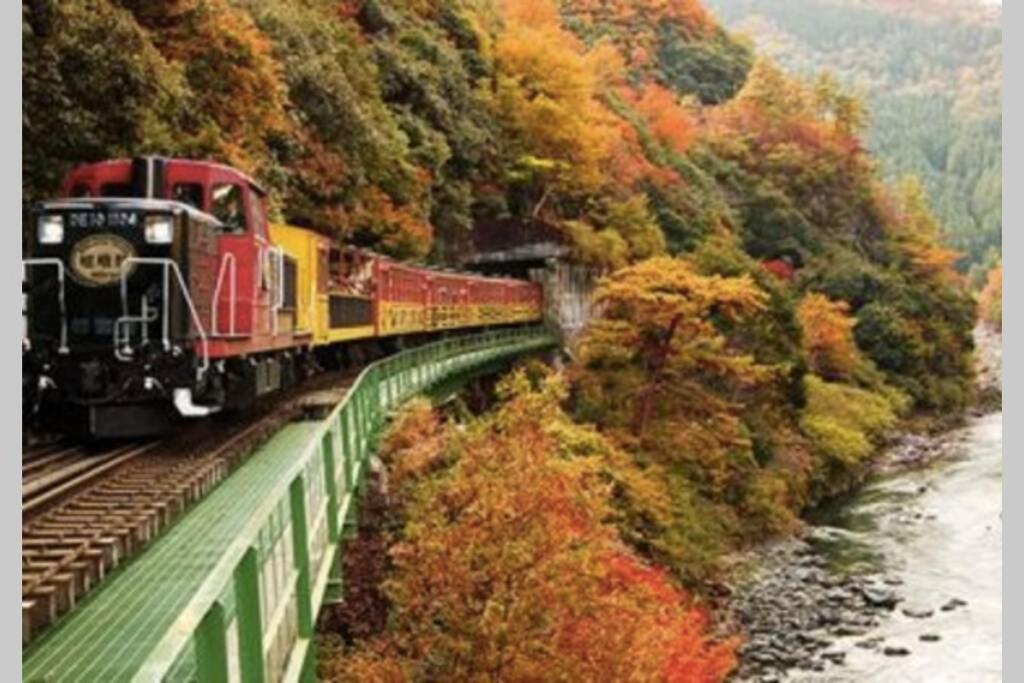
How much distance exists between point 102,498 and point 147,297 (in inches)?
Answer: 129

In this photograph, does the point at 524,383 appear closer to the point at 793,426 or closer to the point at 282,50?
the point at 282,50

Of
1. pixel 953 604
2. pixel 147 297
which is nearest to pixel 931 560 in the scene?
pixel 953 604

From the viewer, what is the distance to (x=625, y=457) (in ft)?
102

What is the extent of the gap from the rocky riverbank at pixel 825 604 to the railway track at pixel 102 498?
1276 centimetres

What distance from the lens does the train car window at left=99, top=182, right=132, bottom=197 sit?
14.9 m

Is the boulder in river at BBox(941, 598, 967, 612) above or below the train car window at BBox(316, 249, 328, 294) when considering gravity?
below

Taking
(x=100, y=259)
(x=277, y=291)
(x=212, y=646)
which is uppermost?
(x=100, y=259)

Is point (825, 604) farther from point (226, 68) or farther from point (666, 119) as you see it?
point (666, 119)

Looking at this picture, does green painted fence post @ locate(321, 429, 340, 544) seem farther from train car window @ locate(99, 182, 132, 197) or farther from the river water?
the river water

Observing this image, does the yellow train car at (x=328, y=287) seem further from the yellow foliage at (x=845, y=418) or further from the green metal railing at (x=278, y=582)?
the yellow foliage at (x=845, y=418)

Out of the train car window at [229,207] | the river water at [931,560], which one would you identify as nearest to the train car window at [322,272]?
the train car window at [229,207]

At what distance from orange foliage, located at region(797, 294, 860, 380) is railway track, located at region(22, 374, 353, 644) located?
4188 cm

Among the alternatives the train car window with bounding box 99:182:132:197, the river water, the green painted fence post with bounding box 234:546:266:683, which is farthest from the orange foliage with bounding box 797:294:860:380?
the green painted fence post with bounding box 234:546:266:683

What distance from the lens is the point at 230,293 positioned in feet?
49.0
